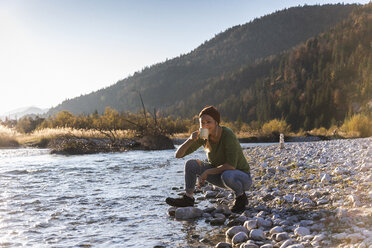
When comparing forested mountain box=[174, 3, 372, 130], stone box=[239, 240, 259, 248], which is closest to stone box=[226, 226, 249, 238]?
stone box=[239, 240, 259, 248]

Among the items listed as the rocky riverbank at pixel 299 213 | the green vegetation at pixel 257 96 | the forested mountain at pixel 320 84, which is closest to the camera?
the rocky riverbank at pixel 299 213

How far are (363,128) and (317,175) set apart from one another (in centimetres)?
2754

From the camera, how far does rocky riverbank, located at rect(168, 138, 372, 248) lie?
312 cm

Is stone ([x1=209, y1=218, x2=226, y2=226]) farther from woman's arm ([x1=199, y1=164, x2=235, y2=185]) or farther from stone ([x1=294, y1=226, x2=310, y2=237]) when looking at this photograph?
stone ([x1=294, y1=226, x2=310, y2=237])

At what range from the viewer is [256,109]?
83.5m

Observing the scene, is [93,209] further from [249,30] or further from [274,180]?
[249,30]

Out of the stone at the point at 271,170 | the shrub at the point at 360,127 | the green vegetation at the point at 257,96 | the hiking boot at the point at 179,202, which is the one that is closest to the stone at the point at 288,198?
the hiking boot at the point at 179,202

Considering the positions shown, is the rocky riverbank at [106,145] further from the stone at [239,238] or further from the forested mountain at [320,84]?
the forested mountain at [320,84]

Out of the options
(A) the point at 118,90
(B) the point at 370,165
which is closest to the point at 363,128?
(B) the point at 370,165

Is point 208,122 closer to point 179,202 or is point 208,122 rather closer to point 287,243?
point 179,202

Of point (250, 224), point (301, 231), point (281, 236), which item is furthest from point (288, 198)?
point (281, 236)

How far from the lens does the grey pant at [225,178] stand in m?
4.21

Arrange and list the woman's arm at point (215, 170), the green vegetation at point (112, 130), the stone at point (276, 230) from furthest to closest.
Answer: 1. the green vegetation at point (112, 130)
2. the woman's arm at point (215, 170)
3. the stone at point (276, 230)

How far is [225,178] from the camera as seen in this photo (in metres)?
4.23
